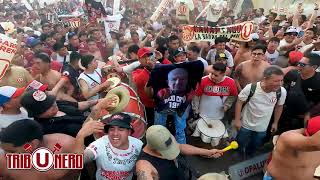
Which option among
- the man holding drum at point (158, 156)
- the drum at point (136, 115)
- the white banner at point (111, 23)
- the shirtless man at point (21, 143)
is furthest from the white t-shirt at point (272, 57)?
the shirtless man at point (21, 143)

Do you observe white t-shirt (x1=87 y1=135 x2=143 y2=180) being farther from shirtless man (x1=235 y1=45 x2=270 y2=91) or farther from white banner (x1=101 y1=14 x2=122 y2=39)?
white banner (x1=101 y1=14 x2=122 y2=39)

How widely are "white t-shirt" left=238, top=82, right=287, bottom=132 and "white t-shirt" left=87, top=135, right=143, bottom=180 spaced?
2150 millimetres

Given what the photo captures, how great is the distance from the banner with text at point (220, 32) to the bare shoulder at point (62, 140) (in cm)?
426

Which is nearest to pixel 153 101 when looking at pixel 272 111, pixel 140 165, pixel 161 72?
pixel 161 72

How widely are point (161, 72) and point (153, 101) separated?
682 millimetres

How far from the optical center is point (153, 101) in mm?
4926

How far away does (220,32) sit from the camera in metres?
6.77

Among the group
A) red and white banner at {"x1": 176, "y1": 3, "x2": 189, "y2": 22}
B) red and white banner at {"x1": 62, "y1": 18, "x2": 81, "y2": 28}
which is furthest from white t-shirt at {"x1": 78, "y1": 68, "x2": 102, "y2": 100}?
red and white banner at {"x1": 62, "y1": 18, "x2": 81, "y2": 28}

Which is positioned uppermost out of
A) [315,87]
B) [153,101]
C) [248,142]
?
[315,87]

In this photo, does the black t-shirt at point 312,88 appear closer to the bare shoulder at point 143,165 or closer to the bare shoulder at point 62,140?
the bare shoulder at point 143,165

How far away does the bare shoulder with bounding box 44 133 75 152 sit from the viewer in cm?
302

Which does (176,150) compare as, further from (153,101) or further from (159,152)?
(153,101)

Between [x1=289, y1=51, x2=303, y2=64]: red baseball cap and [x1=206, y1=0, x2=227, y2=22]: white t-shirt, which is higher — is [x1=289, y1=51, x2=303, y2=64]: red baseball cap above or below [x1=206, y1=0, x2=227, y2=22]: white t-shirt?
below

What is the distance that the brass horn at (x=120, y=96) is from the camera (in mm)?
3679
